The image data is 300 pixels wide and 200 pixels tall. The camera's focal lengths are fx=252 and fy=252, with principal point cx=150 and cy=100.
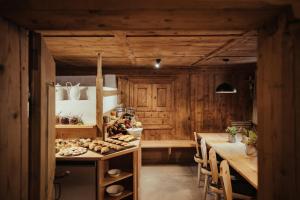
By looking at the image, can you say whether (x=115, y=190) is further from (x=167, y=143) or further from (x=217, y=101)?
(x=217, y=101)

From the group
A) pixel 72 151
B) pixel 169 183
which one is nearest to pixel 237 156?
pixel 169 183

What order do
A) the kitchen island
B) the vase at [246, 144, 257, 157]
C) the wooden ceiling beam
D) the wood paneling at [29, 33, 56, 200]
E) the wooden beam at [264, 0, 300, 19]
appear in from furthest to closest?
the vase at [246, 144, 257, 157]
the kitchen island
the wood paneling at [29, 33, 56, 200]
the wooden ceiling beam
the wooden beam at [264, 0, 300, 19]

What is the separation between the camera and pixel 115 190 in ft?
11.2

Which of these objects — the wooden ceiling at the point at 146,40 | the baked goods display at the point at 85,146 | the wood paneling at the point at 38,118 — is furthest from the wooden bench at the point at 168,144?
the wood paneling at the point at 38,118

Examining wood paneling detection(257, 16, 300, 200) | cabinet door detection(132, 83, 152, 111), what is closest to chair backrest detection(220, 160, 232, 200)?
wood paneling detection(257, 16, 300, 200)

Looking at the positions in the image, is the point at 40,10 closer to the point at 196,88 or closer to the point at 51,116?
the point at 51,116

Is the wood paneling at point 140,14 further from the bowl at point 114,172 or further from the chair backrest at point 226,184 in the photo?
the bowl at point 114,172

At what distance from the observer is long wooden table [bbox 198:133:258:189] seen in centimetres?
296

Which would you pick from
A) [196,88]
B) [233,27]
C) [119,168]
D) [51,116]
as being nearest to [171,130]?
[196,88]

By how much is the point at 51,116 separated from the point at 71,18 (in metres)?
0.91

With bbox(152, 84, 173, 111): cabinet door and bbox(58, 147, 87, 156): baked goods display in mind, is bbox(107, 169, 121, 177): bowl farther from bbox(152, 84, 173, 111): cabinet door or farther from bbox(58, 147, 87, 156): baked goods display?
bbox(152, 84, 173, 111): cabinet door

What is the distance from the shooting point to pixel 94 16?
52.4 inches

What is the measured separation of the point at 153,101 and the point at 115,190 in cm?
354

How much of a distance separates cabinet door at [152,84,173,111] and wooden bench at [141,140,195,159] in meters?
0.87
